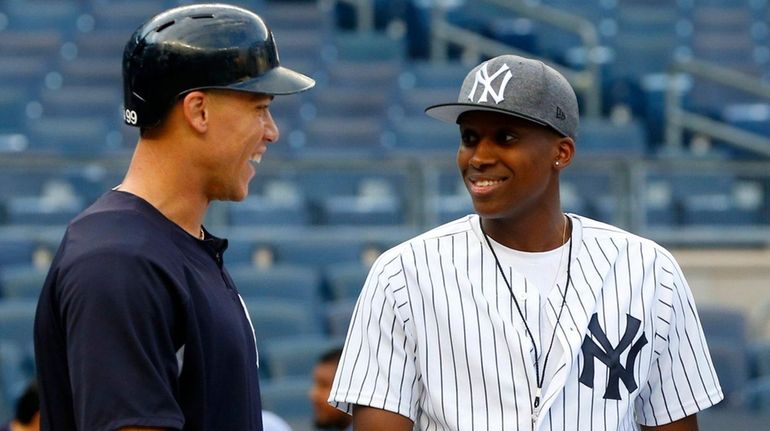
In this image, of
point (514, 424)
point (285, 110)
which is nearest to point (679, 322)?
point (514, 424)

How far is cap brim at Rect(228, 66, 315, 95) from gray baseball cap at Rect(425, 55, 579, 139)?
1.48ft

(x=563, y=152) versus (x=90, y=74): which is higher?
(x=563, y=152)

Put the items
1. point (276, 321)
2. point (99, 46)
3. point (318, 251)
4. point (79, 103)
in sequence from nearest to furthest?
point (276, 321), point (318, 251), point (79, 103), point (99, 46)

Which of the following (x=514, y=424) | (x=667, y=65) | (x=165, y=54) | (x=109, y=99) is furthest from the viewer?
(x=667, y=65)

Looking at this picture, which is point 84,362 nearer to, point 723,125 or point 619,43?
point 723,125

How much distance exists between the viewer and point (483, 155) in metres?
2.81

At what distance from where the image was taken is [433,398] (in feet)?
8.99

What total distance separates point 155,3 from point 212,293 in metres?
11.4

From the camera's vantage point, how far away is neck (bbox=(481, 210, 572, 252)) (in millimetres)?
2902

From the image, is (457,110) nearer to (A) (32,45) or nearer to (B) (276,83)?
(B) (276,83)

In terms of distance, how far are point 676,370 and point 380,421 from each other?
2.11 ft

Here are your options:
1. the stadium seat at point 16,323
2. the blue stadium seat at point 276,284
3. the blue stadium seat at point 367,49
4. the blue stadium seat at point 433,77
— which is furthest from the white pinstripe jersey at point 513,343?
the blue stadium seat at point 367,49

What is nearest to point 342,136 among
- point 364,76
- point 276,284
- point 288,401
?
point 364,76

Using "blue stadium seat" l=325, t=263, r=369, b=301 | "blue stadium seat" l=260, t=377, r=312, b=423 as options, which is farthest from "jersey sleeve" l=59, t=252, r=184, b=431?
"blue stadium seat" l=325, t=263, r=369, b=301
